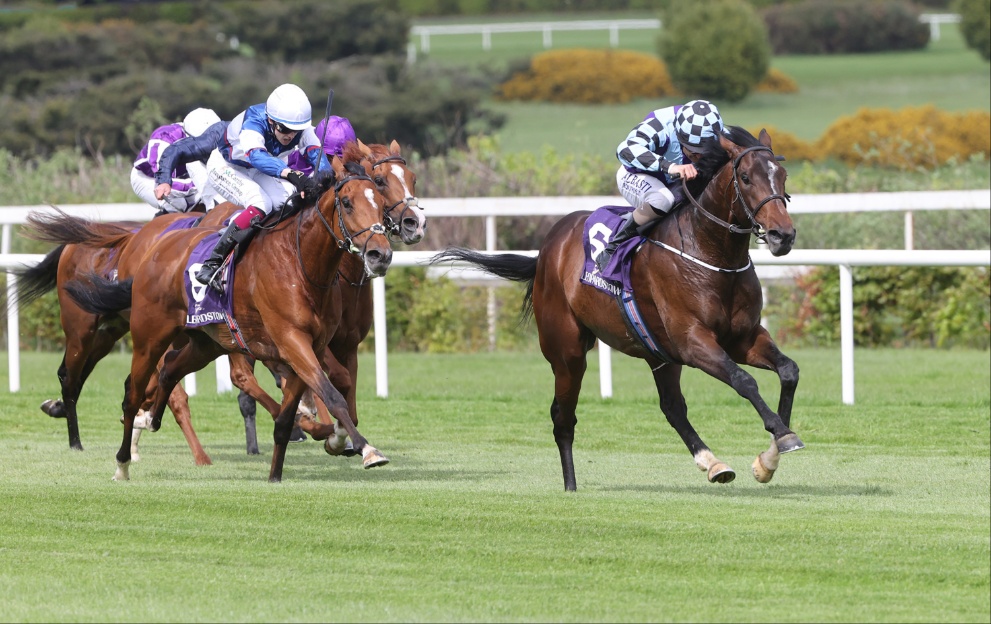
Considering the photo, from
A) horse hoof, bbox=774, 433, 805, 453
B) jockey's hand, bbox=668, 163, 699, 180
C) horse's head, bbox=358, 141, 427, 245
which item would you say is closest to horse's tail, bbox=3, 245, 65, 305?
horse's head, bbox=358, 141, 427, 245

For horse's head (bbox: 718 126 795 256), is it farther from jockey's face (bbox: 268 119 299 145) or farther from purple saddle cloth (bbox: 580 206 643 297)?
jockey's face (bbox: 268 119 299 145)

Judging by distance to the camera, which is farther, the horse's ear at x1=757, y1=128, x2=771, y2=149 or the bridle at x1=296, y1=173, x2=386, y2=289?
the bridle at x1=296, y1=173, x2=386, y2=289

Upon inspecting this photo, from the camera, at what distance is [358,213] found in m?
6.93

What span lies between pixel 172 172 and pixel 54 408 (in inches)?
54.7

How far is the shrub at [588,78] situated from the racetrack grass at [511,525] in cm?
2863

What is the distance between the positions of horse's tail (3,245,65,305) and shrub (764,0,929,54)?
115 ft

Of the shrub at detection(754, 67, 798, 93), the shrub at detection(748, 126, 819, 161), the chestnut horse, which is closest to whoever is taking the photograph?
the chestnut horse

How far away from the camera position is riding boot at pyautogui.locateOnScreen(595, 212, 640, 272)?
279 inches

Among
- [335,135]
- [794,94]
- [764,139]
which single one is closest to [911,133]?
[794,94]

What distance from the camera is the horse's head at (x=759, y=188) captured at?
6426mm

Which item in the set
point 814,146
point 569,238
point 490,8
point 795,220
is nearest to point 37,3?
point 490,8

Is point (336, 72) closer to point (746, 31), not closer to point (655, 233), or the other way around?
point (746, 31)

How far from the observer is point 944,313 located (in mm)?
12383

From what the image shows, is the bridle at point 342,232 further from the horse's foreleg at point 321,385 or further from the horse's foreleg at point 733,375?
the horse's foreleg at point 733,375
